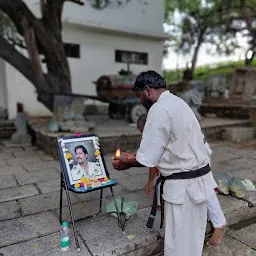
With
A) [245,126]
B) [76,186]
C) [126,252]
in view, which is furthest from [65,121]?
[245,126]

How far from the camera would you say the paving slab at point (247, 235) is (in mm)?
2734

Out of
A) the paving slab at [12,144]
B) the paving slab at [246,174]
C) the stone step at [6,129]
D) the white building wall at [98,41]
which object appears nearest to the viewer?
the paving slab at [246,174]

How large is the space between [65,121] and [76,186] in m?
3.96

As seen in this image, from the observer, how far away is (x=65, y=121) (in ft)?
20.6

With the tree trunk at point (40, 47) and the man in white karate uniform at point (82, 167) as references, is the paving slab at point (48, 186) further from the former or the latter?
the tree trunk at point (40, 47)

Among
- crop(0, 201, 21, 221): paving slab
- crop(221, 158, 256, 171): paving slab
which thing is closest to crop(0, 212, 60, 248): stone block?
crop(0, 201, 21, 221): paving slab

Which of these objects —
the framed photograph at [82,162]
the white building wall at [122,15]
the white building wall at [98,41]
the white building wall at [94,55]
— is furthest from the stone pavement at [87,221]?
the white building wall at [122,15]

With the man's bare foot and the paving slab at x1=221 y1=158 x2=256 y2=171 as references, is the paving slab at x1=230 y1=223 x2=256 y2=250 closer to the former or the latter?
the man's bare foot

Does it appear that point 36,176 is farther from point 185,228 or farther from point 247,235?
point 247,235

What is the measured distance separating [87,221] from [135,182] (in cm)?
146

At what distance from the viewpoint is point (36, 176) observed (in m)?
4.37

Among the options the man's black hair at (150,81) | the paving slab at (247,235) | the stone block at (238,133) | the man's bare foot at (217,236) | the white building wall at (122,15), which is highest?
the white building wall at (122,15)

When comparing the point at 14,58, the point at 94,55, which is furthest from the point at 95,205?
the point at 94,55

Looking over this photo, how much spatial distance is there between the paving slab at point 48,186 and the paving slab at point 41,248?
1324 mm
